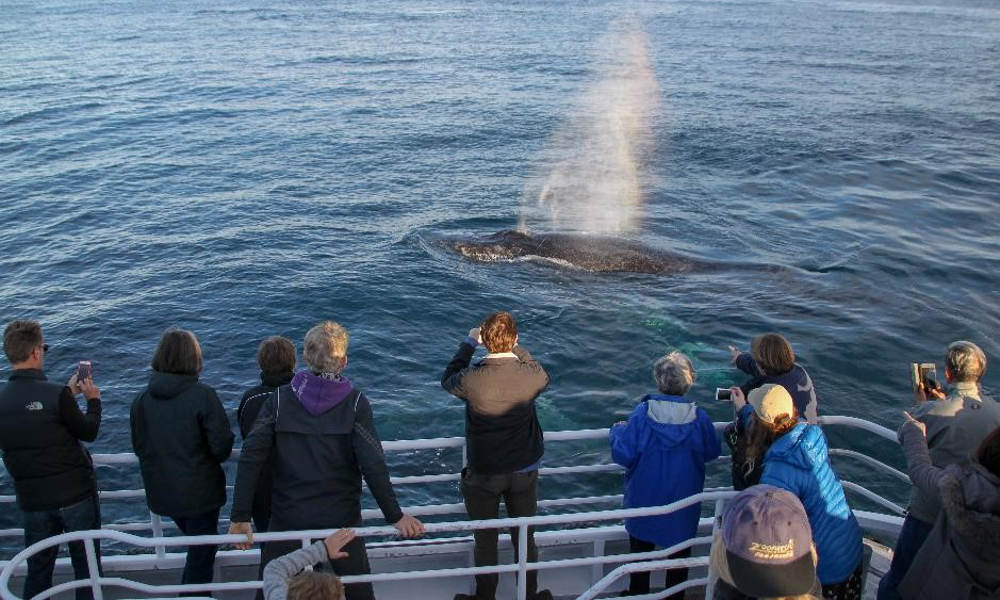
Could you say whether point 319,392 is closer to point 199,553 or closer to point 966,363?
point 199,553

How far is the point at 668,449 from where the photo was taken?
635 cm

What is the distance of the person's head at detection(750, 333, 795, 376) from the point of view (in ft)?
22.1

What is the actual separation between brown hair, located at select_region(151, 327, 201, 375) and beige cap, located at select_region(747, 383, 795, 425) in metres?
3.94

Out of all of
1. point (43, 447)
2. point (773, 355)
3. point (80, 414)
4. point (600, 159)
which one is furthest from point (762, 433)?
point (600, 159)

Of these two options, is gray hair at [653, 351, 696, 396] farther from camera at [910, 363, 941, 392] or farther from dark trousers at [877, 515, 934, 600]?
dark trousers at [877, 515, 934, 600]

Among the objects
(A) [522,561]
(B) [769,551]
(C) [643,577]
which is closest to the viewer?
(B) [769,551]

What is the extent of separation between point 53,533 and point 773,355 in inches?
223

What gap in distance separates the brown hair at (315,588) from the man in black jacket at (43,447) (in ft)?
10.1

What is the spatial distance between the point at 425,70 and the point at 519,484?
46.0 metres

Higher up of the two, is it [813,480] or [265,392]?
[265,392]

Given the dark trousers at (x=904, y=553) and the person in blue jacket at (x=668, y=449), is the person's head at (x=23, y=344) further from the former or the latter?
the dark trousers at (x=904, y=553)

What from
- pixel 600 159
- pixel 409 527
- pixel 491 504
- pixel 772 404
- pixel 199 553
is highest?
pixel 772 404

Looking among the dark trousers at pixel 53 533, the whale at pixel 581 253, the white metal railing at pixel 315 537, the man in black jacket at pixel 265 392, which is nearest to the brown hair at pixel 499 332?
the white metal railing at pixel 315 537

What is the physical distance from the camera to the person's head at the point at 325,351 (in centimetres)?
569
